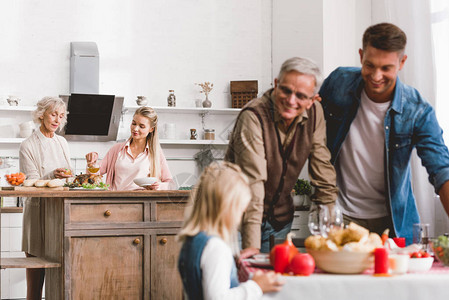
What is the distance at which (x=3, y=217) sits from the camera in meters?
5.86

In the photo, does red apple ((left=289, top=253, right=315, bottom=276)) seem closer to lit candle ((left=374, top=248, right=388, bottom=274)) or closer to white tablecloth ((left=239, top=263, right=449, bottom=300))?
white tablecloth ((left=239, top=263, right=449, bottom=300))

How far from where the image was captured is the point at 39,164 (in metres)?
4.66

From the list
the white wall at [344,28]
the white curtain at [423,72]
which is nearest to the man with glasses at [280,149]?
the white curtain at [423,72]

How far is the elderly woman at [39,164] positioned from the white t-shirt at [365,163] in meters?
2.50

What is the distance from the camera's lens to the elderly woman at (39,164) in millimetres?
A: 4367

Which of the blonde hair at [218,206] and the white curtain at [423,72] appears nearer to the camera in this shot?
the blonde hair at [218,206]

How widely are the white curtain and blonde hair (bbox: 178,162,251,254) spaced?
12.1 ft

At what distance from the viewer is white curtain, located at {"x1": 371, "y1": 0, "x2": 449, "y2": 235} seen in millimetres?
5219

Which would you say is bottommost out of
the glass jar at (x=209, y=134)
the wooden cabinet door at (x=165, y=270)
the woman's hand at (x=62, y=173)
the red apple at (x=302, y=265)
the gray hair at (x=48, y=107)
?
the wooden cabinet door at (x=165, y=270)

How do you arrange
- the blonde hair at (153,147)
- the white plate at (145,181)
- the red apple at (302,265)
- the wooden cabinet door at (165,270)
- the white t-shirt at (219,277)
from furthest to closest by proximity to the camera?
the blonde hair at (153,147), the white plate at (145,181), the wooden cabinet door at (165,270), the red apple at (302,265), the white t-shirt at (219,277)

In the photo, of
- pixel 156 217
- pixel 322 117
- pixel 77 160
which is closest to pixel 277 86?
pixel 322 117

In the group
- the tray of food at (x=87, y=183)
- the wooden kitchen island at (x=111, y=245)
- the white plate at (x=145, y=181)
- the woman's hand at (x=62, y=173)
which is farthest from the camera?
the woman's hand at (x=62, y=173)

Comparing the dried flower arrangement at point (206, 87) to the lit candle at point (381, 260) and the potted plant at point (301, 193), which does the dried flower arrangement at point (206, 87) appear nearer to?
the potted plant at point (301, 193)

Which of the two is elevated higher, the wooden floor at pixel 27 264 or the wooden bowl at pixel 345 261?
the wooden bowl at pixel 345 261
